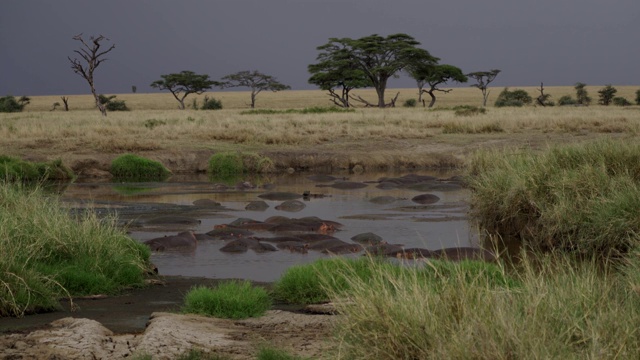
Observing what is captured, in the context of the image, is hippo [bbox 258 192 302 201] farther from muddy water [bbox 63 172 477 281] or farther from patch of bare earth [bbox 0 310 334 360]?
patch of bare earth [bbox 0 310 334 360]

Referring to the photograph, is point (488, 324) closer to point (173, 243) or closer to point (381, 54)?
point (173, 243)

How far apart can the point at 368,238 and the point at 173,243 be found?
2988mm

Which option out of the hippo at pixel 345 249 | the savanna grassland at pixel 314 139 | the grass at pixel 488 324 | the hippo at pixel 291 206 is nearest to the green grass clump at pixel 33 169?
the savanna grassland at pixel 314 139

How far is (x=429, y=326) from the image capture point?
4.86 meters

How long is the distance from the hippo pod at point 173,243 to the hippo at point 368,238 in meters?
2.51

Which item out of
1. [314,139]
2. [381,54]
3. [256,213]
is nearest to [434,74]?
[381,54]

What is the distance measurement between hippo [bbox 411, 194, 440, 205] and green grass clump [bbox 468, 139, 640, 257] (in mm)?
2391

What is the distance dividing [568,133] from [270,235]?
20274 millimetres

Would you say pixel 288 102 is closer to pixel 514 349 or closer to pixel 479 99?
pixel 479 99

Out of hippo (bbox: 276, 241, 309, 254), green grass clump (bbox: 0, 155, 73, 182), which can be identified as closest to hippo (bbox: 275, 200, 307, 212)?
hippo (bbox: 276, 241, 309, 254)

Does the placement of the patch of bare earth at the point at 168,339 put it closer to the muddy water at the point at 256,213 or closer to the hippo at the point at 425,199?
the muddy water at the point at 256,213

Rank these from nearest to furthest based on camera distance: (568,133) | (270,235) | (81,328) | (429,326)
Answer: (429,326) < (81,328) < (270,235) < (568,133)

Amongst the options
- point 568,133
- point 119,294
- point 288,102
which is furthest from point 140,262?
point 288,102

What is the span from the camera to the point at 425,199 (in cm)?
1845
